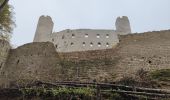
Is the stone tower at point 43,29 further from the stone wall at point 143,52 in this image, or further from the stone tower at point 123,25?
the stone wall at point 143,52

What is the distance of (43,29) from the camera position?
39.9 meters

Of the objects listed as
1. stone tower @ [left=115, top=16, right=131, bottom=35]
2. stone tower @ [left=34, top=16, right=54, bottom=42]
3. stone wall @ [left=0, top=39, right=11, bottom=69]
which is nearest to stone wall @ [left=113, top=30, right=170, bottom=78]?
stone wall @ [left=0, top=39, right=11, bottom=69]

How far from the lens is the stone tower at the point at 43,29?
39.8 metres

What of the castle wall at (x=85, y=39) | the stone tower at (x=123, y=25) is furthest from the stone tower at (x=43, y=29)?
the stone tower at (x=123, y=25)

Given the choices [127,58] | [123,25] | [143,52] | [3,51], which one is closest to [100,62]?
[127,58]

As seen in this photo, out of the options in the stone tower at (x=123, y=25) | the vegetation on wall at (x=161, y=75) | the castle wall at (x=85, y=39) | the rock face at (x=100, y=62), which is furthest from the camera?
the stone tower at (x=123, y=25)

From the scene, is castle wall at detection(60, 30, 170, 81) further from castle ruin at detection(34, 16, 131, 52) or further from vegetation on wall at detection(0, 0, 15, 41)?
castle ruin at detection(34, 16, 131, 52)

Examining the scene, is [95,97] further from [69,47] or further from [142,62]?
[69,47]

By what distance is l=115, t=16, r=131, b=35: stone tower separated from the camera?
133 ft

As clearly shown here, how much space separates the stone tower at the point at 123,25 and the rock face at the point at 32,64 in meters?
24.3

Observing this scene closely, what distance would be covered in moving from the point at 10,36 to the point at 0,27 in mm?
1086

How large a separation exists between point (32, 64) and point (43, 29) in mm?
23758

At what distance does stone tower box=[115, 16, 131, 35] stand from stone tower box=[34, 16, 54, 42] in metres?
9.24

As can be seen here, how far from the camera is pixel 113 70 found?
1455 centimetres
